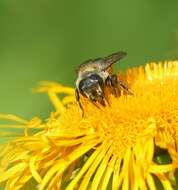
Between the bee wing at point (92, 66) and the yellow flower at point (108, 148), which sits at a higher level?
the bee wing at point (92, 66)

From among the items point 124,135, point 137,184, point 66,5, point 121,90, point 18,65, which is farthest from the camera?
point 66,5

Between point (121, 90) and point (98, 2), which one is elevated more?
point (98, 2)

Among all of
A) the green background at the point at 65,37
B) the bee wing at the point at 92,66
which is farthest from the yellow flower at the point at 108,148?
the green background at the point at 65,37

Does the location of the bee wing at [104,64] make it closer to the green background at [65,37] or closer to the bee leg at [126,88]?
the bee leg at [126,88]

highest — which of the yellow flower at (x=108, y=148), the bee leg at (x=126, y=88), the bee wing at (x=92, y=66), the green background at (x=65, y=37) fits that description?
the green background at (x=65, y=37)

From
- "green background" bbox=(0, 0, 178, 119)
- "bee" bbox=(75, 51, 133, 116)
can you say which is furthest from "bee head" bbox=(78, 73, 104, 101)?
"green background" bbox=(0, 0, 178, 119)

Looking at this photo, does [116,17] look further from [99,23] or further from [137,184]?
[137,184]

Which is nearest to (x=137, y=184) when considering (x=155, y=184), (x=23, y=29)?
(x=155, y=184)

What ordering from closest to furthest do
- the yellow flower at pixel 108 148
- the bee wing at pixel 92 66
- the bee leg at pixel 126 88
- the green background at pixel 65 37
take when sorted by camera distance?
the yellow flower at pixel 108 148 → the bee leg at pixel 126 88 → the bee wing at pixel 92 66 → the green background at pixel 65 37
